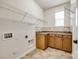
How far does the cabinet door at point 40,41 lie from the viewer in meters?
3.86

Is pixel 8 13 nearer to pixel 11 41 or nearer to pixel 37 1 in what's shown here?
pixel 11 41

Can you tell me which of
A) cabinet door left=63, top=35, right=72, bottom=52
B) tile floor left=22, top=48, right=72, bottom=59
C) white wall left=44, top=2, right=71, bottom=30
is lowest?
tile floor left=22, top=48, right=72, bottom=59

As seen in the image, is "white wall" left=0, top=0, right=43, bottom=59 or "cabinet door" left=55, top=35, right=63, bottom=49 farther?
"cabinet door" left=55, top=35, right=63, bottom=49

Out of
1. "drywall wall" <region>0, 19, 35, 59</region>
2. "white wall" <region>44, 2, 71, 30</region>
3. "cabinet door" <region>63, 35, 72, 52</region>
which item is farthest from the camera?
"white wall" <region>44, 2, 71, 30</region>

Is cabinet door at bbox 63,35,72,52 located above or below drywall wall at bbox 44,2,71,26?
below

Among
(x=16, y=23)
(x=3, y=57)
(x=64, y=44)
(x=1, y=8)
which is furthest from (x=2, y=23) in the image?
(x=64, y=44)

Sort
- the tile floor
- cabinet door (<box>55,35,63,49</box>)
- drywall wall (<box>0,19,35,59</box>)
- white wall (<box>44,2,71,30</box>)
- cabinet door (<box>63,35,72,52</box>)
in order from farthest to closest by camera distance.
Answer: white wall (<box>44,2,71,30</box>)
cabinet door (<box>55,35,63,49</box>)
cabinet door (<box>63,35,72,52</box>)
the tile floor
drywall wall (<box>0,19,35,59</box>)

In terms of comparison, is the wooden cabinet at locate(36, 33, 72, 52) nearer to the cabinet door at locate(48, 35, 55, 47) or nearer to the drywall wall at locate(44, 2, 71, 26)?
the cabinet door at locate(48, 35, 55, 47)

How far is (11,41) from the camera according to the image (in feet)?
7.97

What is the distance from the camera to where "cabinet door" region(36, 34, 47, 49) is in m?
3.86

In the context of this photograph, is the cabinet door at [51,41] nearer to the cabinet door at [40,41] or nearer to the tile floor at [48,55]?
the cabinet door at [40,41]

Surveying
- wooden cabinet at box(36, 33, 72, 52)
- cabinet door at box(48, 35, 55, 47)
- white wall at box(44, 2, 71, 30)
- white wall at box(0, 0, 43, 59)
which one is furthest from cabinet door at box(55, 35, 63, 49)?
white wall at box(0, 0, 43, 59)

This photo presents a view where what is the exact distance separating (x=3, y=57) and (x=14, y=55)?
464 mm

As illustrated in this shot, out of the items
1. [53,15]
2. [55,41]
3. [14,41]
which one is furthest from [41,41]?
[53,15]
